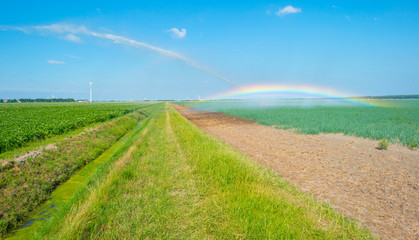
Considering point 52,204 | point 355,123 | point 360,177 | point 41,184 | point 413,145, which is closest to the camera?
point 52,204

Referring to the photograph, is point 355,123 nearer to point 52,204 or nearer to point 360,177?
point 360,177

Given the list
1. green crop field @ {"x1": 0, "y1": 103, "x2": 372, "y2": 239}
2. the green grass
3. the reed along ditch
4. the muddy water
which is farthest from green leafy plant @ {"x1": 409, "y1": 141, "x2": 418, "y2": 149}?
the muddy water

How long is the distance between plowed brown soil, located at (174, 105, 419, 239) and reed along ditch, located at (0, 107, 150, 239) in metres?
6.80

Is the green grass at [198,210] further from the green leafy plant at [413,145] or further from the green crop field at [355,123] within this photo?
the green crop field at [355,123]

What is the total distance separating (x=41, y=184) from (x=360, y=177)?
10.2 metres

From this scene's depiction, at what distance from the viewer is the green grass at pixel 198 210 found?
3.44 metres

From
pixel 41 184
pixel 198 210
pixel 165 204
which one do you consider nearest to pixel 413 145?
pixel 198 210

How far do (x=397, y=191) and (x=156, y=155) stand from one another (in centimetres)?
816

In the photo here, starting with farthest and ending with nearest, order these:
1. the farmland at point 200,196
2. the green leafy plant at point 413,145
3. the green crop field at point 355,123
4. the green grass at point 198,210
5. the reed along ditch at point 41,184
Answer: the green crop field at point 355,123 → the green leafy plant at point 413,145 → the reed along ditch at point 41,184 → the farmland at point 200,196 → the green grass at point 198,210

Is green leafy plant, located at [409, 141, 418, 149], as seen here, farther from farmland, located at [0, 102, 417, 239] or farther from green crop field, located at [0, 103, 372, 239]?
green crop field, located at [0, 103, 372, 239]

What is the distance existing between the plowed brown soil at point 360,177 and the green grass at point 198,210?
0.83 m

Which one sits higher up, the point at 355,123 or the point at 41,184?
the point at 355,123

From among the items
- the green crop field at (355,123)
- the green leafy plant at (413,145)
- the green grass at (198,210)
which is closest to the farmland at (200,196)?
the green grass at (198,210)

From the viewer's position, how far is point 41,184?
6.10 metres
